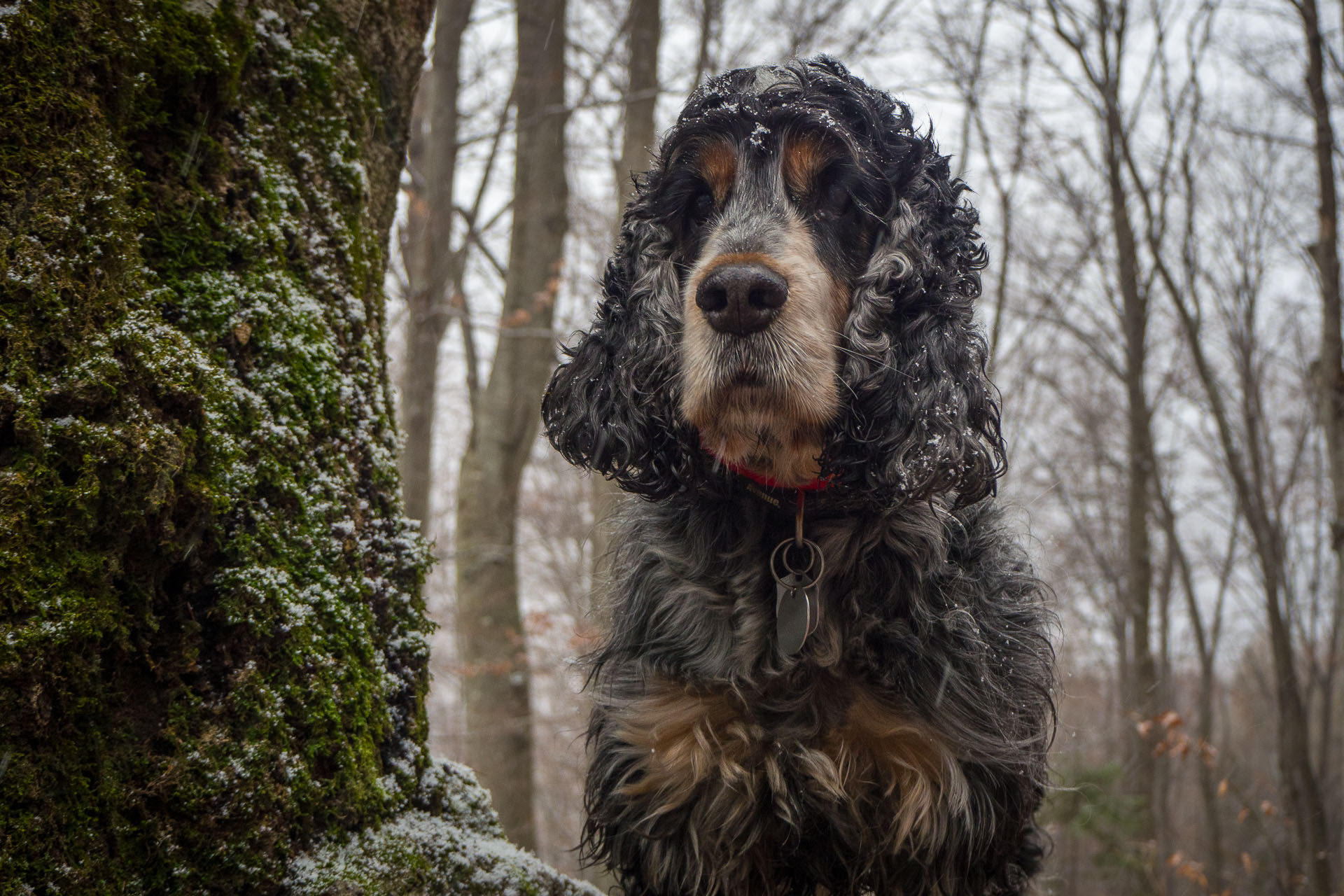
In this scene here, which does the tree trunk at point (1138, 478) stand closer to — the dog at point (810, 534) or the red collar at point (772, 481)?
the dog at point (810, 534)

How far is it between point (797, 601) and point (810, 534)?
23cm

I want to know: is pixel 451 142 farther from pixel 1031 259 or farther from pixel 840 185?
pixel 1031 259

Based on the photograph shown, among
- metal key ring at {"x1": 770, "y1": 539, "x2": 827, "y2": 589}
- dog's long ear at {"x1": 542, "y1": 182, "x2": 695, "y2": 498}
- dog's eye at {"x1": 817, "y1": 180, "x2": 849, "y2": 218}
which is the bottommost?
metal key ring at {"x1": 770, "y1": 539, "x2": 827, "y2": 589}

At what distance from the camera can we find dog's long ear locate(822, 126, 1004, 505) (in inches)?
86.1

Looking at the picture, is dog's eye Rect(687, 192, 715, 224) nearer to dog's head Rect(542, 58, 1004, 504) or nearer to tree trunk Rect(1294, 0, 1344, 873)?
dog's head Rect(542, 58, 1004, 504)

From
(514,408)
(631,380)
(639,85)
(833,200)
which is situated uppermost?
(639,85)

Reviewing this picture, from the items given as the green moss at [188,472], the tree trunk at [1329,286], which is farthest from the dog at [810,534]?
the tree trunk at [1329,286]

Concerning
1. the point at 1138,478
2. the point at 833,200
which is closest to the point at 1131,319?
the point at 1138,478

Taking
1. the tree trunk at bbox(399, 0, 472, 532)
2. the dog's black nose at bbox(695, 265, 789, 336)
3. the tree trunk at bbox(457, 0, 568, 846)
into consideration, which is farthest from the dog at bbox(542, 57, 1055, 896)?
the tree trunk at bbox(457, 0, 568, 846)

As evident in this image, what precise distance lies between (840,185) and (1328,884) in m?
8.73

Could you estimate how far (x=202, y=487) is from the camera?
64.8 inches

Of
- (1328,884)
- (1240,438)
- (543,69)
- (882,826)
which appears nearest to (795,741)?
(882,826)

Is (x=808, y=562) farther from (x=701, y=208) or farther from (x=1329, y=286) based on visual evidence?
(x=1329, y=286)

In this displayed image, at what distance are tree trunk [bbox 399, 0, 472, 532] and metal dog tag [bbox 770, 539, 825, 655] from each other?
602 cm
